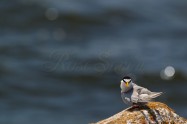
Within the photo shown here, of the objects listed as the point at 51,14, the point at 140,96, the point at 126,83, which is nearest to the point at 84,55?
the point at 51,14

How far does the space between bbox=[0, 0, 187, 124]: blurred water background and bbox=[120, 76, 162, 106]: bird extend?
2065 centimetres

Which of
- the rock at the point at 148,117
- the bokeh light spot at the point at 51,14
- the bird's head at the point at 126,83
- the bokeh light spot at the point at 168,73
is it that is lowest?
the rock at the point at 148,117

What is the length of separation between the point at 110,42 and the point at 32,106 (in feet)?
27.9

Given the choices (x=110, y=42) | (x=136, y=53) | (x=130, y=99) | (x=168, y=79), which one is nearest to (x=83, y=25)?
(x=110, y=42)

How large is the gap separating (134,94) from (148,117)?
1.97 feet

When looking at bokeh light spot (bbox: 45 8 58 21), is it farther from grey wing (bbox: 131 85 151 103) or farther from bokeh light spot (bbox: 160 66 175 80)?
grey wing (bbox: 131 85 151 103)

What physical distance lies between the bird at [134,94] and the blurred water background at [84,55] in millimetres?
20650

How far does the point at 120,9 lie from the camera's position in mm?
44500

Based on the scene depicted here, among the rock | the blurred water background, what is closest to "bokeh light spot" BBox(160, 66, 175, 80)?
the blurred water background

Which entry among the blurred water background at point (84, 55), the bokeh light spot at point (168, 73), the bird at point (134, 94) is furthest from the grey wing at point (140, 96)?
the bokeh light spot at point (168, 73)

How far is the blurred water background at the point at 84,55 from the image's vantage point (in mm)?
35094

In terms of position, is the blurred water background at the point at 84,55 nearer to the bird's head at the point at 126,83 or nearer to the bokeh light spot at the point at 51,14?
the bokeh light spot at the point at 51,14

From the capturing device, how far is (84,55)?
1517 inches

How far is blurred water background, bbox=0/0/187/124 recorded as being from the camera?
35094mm
